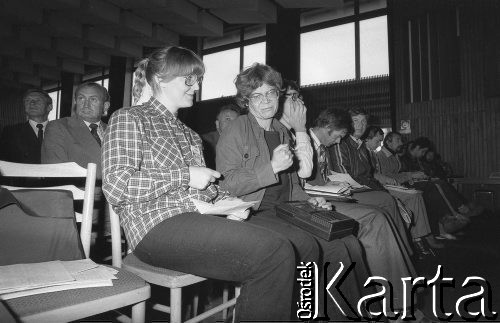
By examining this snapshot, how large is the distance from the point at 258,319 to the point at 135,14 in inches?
280

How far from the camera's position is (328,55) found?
7.32 meters

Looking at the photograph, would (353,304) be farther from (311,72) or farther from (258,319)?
(311,72)

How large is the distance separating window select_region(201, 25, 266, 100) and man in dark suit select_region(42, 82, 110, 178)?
5.70 m

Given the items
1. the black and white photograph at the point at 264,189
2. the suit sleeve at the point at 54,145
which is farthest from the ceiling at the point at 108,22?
the suit sleeve at the point at 54,145

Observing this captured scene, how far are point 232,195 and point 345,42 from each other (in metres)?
6.49

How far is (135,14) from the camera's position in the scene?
22.5 feet

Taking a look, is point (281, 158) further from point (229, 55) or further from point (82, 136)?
point (229, 55)

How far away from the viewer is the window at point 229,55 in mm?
8203

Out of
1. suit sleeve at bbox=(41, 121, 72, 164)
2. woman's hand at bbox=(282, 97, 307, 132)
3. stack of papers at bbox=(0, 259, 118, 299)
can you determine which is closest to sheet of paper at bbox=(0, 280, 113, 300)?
stack of papers at bbox=(0, 259, 118, 299)

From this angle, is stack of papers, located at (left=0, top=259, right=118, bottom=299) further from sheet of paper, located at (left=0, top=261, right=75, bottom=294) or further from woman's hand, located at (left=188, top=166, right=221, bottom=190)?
woman's hand, located at (left=188, top=166, right=221, bottom=190)

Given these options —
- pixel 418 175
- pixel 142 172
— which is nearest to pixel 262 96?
pixel 142 172

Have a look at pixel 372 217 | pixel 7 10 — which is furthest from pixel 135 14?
pixel 372 217

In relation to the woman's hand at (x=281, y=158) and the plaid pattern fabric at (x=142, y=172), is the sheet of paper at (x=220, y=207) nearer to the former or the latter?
the plaid pattern fabric at (x=142, y=172)

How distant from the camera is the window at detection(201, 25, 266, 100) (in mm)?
8203
